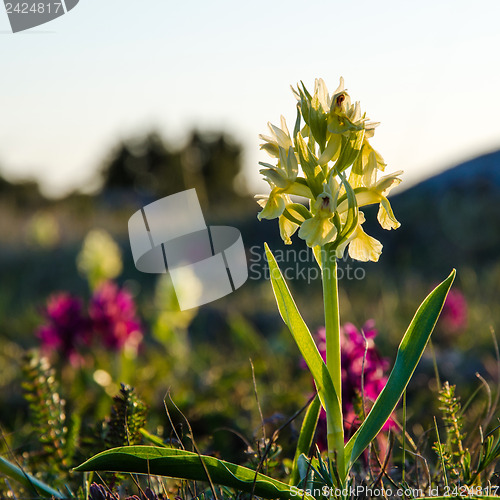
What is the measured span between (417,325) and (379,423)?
22 cm

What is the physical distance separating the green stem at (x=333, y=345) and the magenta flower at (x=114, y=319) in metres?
2.54

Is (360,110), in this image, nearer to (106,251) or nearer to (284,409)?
(284,409)

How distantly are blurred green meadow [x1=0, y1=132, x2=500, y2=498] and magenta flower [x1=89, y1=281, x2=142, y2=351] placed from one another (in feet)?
0.04

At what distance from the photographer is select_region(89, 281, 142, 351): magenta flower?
3.65 meters

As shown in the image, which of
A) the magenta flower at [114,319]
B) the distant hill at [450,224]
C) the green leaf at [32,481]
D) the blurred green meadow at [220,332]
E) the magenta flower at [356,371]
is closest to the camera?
the green leaf at [32,481]

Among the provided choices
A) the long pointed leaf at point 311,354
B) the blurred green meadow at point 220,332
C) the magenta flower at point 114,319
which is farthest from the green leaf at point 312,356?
the magenta flower at point 114,319

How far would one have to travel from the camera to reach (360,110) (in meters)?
1.26

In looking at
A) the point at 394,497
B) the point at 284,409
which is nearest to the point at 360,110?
the point at 394,497

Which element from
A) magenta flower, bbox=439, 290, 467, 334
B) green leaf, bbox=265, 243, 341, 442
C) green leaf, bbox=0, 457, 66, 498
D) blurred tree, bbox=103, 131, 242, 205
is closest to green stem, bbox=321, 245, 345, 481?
green leaf, bbox=265, 243, 341, 442

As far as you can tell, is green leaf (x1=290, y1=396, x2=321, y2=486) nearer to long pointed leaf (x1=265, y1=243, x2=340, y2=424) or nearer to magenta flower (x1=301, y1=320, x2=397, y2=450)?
long pointed leaf (x1=265, y1=243, x2=340, y2=424)

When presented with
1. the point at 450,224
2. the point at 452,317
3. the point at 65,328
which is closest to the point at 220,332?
the point at 452,317

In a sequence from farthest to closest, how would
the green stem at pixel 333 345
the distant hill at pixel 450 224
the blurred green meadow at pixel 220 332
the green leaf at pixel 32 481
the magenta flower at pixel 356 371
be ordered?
the distant hill at pixel 450 224
the blurred green meadow at pixel 220 332
the magenta flower at pixel 356 371
the green leaf at pixel 32 481
the green stem at pixel 333 345

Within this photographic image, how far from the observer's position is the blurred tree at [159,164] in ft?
84.1

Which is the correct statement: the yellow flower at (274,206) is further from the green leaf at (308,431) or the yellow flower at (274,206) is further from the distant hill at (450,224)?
the distant hill at (450,224)
